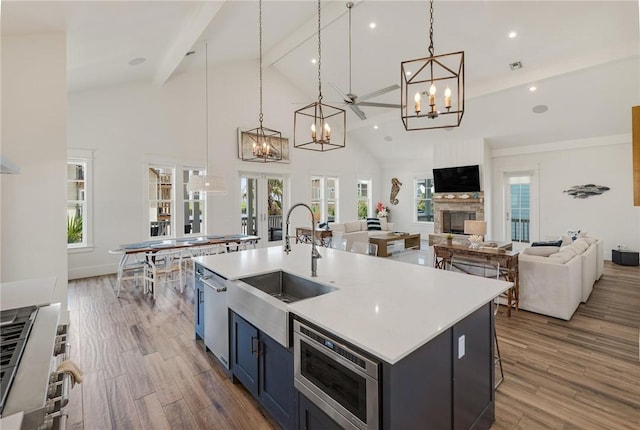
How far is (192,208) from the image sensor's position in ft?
22.6

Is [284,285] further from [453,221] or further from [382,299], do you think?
[453,221]

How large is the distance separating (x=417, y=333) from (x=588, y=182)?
327 inches

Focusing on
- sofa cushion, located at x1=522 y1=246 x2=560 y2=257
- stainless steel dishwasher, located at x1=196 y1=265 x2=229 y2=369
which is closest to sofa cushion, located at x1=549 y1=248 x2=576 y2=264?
sofa cushion, located at x1=522 y1=246 x2=560 y2=257

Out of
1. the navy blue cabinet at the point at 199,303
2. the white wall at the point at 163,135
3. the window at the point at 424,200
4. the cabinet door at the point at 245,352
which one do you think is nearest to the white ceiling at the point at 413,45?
the white wall at the point at 163,135

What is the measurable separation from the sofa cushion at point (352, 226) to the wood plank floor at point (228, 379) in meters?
4.63

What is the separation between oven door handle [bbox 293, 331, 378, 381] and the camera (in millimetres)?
1180

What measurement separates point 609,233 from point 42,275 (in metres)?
10.3

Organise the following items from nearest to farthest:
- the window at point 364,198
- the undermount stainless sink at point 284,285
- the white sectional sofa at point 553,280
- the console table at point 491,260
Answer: the undermount stainless sink at point 284,285 < the white sectional sofa at point 553,280 < the console table at point 491,260 < the window at point 364,198

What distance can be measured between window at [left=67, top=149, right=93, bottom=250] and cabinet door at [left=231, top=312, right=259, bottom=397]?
16.1 ft

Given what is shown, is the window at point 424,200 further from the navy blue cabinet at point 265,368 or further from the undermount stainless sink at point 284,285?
the navy blue cabinet at point 265,368

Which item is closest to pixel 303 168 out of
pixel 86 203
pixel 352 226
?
pixel 352 226

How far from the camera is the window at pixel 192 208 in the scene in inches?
265

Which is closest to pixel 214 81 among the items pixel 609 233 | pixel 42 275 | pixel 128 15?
pixel 128 15

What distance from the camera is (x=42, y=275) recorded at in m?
3.13
